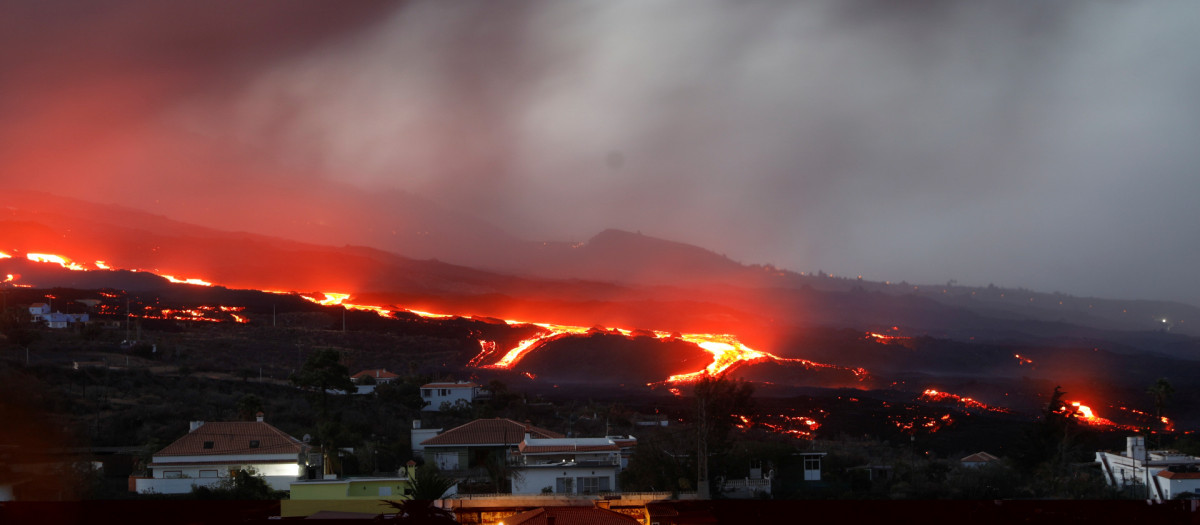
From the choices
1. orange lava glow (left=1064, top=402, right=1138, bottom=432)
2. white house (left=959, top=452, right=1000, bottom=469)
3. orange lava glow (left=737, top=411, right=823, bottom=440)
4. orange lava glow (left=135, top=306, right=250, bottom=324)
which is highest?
orange lava glow (left=135, top=306, right=250, bottom=324)

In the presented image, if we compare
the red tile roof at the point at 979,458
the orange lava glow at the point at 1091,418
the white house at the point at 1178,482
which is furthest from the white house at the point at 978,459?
the orange lava glow at the point at 1091,418

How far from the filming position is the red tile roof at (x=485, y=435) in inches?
1470

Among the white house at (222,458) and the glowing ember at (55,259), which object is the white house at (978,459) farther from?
the glowing ember at (55,259)

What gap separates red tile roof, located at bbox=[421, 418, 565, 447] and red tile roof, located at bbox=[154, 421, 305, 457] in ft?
16.4

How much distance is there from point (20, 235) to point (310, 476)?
12865cm

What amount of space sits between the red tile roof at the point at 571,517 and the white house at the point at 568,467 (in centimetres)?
975

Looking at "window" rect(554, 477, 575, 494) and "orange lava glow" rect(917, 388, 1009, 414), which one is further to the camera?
"orange lava glow" rect(917, 388, 1009, 414)

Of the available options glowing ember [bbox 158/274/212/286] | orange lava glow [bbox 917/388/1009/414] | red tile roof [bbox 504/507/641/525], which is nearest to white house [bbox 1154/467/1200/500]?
red tile roof [bbox 504/507/641/525]

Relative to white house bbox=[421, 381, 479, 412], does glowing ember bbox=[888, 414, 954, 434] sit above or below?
below

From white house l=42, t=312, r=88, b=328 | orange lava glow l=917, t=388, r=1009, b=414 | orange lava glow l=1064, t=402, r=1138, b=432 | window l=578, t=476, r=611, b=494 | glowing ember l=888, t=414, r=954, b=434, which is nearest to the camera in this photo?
window l=578, t=476, r=611, b=494

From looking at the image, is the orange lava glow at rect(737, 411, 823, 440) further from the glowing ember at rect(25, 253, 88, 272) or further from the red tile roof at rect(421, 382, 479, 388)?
the glowing ember at rect(25, 253, 88, 272)

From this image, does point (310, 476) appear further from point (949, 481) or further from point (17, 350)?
point (17, 350)

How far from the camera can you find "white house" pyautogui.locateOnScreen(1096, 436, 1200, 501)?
3044 centimetres

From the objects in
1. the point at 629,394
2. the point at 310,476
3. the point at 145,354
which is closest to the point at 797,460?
the point at 310,476
